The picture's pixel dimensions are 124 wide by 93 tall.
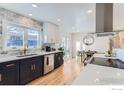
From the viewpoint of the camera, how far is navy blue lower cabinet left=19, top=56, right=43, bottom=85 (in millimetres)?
3338

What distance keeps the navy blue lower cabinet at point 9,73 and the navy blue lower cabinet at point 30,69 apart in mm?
208

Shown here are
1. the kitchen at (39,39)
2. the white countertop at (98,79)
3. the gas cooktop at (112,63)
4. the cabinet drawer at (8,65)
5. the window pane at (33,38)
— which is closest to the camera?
the white countertop at (98,79)

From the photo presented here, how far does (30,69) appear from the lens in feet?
12.3

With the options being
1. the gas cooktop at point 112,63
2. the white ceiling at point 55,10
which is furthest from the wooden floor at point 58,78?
the white ceiling at point 55,10

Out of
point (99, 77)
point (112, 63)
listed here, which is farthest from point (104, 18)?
point (99, 77)

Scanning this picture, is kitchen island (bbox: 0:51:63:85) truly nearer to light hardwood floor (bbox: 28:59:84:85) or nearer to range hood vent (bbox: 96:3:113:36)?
light hardwood floor (bbox: 28:59:84:85)

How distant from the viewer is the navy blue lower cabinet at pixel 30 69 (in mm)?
3338

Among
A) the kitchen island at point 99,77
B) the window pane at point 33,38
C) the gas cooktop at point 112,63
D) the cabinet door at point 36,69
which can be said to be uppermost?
the window pane at point 33,38

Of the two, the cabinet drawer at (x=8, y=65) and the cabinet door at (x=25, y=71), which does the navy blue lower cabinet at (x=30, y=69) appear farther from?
the cabinet drawer at (x=8, y=65)

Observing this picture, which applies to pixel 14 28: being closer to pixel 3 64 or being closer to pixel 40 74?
pixel 40 74

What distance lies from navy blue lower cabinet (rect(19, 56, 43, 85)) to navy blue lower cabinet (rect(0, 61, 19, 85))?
0.21 metres

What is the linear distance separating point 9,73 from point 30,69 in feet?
3.08

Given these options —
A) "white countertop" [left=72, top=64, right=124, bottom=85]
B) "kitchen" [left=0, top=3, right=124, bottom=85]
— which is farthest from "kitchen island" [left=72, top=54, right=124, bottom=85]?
"kitchen" [left=0, top=3, right=124, bottom=85]

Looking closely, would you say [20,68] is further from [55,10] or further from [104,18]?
[55,10]
